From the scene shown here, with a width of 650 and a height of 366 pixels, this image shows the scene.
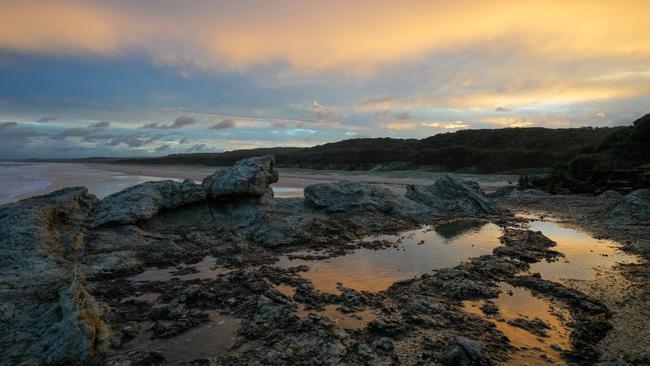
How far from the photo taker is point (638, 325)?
22.1 feet

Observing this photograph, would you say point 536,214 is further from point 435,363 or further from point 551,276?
point 435,363

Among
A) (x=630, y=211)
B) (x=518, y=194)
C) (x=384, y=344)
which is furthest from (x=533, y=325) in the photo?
(x=518, y=194)

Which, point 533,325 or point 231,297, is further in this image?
point 231,297

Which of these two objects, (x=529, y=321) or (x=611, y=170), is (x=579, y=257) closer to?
(x=529, y=321)

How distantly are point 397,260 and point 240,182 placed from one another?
847cm

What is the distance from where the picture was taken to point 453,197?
863 inches

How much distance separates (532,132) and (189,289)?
77.7 metres

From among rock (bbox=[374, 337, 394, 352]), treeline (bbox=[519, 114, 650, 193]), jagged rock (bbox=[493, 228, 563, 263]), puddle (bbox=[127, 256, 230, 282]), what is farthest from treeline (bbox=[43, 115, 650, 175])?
rock (bbox=[374, 337, 394, 352])

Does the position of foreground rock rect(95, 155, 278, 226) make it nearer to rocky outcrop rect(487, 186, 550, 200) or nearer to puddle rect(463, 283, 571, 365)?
puddle rect(463, 283, 571, 365)

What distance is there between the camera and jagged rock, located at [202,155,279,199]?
55.5 ft

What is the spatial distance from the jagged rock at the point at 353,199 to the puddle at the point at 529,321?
900cm

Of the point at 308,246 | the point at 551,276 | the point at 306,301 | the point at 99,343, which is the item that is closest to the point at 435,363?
the point at 306,301

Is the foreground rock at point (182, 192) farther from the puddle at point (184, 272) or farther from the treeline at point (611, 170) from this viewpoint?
the treeline at point (611, 170)

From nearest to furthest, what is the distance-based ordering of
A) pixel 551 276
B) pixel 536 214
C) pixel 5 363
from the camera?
pixel 5 363
pixel 551 276
pixel 536 214
